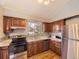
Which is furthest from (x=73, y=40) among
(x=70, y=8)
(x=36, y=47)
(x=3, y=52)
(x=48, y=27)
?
(x=48, y=27)

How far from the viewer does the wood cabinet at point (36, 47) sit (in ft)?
13.7

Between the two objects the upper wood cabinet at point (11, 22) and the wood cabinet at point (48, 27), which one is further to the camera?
the wood cabinet at point (48, 27)

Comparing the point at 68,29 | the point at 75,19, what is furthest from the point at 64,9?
the point at 68,29

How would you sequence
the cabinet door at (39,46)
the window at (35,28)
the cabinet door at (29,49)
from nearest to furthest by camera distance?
the cabinet door at (29,49), the cabinet door at (39,46), the window at (35,28)

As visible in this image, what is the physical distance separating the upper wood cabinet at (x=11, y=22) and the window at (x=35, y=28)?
36.6 inches

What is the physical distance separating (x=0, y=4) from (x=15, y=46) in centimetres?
181

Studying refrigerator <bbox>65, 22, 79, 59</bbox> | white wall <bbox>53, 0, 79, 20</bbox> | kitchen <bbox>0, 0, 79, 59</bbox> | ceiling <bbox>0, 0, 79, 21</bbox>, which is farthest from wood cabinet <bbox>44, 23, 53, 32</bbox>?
refrigerator <bbox>65, 22, 79, 59</bbox>

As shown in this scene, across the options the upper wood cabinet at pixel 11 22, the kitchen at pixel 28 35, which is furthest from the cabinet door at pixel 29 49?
the upper wood cabinet at pixel 11 22

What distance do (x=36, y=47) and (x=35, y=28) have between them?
1.33 m

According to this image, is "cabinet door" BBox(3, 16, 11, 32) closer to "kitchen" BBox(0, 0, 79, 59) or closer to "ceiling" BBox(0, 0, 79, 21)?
"kitchen" BBox(0, 0, 79, 59)

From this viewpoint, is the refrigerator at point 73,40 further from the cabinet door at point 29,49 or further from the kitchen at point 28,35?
the cabinet door at point 29,49

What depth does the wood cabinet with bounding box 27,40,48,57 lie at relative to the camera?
4172mm

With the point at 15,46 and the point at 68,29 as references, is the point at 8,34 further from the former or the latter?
the point at 68,29

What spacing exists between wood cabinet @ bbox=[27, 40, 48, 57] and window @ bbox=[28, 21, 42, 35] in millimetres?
740
